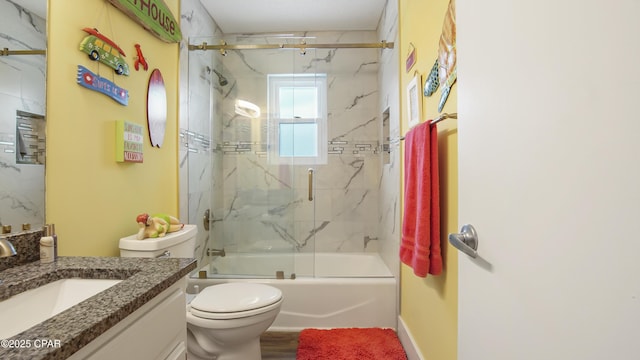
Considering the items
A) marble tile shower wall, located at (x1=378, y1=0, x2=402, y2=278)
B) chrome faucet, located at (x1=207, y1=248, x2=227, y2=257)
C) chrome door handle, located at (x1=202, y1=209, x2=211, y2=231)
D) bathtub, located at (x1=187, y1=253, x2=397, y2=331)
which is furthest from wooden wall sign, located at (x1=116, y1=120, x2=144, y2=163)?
marble tile shower wall, located at (x1=378, y1=0, x2=402, y2=278)

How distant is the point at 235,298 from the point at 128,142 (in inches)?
38.9

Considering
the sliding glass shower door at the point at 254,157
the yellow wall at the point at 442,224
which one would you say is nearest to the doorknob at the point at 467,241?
the yellow wall at the point at 442,224

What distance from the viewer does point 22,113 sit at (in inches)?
36.3

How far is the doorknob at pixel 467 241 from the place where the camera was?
68 centimetres

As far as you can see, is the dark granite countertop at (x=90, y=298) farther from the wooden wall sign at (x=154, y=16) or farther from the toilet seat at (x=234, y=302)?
the wooden wall sign at (x=154, y=16)

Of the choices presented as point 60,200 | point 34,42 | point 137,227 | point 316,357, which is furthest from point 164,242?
point 316,357

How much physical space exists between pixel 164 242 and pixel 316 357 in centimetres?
111

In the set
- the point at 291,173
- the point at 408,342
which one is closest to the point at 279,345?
the point at 408,342

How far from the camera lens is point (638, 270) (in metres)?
0.33

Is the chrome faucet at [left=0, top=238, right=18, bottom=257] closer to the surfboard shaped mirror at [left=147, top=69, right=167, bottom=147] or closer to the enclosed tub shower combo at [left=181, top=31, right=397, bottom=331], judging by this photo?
the surfboard shaped mirror at [left=147, top=69, right=167, bottom=147]

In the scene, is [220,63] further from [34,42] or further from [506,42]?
[506,42]

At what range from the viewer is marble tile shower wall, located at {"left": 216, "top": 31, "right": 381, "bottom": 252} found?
2.29m

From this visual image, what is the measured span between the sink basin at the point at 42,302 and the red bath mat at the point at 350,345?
1.24 m

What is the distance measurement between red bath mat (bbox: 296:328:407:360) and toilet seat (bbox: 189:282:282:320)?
50 centimetres
